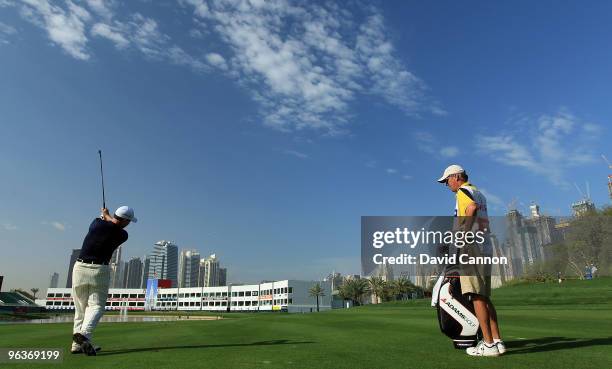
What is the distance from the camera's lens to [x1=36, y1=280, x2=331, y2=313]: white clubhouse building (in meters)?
151

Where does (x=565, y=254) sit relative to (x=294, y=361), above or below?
above

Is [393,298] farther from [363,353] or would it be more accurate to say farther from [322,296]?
[363,353]

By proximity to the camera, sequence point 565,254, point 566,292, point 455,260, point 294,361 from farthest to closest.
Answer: point 565,254
point 566,292
point 455,260
point 294,361

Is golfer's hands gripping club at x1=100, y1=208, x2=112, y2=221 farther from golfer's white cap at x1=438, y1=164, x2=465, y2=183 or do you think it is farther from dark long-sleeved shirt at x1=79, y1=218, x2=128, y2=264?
golfer's white cap at x1=438, y1=164, x2=465, y2=183

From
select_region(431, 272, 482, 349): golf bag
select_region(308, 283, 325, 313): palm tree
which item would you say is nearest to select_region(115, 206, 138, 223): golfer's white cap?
select_region(431, 272, 482, 349): golf bag

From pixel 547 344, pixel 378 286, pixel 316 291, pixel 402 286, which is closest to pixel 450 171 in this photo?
pixel 547 344

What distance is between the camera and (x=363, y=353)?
6.19 m

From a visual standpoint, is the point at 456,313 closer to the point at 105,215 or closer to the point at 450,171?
the point at 450,171

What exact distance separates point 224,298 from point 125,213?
174m

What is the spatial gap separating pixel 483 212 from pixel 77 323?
270 inches

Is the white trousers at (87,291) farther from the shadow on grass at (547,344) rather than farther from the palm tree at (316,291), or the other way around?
the palm tree at (316,291)

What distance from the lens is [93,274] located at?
22.9 feet

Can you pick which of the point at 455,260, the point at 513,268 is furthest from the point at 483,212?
the point at 513,268

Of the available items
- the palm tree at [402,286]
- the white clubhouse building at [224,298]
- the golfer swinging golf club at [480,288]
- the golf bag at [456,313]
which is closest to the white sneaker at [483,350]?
the golfer swinging golf club at [480,288]
